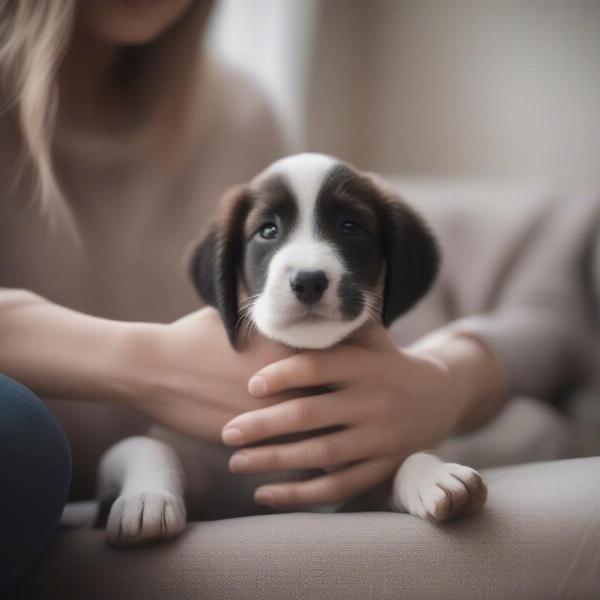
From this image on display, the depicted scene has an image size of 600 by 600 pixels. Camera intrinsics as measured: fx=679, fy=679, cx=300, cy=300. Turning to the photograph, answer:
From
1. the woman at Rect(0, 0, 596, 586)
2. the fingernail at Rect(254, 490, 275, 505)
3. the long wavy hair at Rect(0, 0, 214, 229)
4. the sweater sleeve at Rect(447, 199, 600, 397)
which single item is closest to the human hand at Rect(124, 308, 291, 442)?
the woman at Rect(0, 0, 596, 586)

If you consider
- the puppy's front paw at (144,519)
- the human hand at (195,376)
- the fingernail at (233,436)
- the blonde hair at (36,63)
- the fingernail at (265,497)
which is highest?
the blonde hair at (36,63)

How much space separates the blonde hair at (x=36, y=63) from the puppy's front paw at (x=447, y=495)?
2.53ft

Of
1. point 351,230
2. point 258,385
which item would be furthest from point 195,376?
point 351,230

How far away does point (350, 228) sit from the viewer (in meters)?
1.06

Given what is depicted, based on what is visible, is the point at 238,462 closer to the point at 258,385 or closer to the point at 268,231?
the point at 258,385

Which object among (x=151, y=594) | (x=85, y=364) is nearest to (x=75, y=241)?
(x=85, y=364)

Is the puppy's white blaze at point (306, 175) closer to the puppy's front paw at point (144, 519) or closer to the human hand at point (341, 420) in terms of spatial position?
the human hand at point (341, 420)

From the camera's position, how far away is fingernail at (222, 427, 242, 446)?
3.25 feet

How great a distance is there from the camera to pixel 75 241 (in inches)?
49.2

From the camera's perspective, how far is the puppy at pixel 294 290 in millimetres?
908

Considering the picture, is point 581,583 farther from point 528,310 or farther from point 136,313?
point 528,310

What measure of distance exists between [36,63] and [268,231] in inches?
18.4

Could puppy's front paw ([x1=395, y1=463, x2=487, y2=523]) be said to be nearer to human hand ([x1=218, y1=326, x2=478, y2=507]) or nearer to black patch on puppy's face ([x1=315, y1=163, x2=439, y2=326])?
human hand ([x1=218, y1=326, x2=478, y2=507])

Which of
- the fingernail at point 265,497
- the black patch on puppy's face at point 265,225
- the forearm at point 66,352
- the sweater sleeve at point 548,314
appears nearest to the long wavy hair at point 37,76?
the forearm at point 66,352
